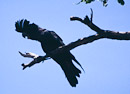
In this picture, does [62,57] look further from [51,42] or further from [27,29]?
[27,29]

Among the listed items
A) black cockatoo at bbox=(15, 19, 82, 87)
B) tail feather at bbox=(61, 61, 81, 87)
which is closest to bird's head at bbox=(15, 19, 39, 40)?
black cockatoo at bbox=(15, 19, 82, 87)

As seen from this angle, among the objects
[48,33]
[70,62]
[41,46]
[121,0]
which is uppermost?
[48,33]

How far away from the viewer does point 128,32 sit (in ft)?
13.9

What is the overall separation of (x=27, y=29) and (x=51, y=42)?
87 cm

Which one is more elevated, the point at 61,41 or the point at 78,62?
the point at 61,41

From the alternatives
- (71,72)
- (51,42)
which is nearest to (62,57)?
(71,72)

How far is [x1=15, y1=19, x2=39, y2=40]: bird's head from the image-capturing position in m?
6.49

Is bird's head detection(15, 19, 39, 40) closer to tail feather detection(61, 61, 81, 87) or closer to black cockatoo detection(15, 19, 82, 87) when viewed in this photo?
black cockatoo detection(15, 19, 82, 87)

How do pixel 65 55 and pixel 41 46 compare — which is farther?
pixel 41 46

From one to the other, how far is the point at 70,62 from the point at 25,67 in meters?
1.33

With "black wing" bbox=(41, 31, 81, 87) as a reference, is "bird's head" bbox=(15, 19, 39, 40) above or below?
above

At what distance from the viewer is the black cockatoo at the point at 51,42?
5957mm

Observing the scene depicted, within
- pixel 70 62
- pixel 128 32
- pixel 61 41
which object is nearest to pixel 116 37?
pixel 128 32

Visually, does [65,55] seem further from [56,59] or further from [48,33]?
[48,33]
